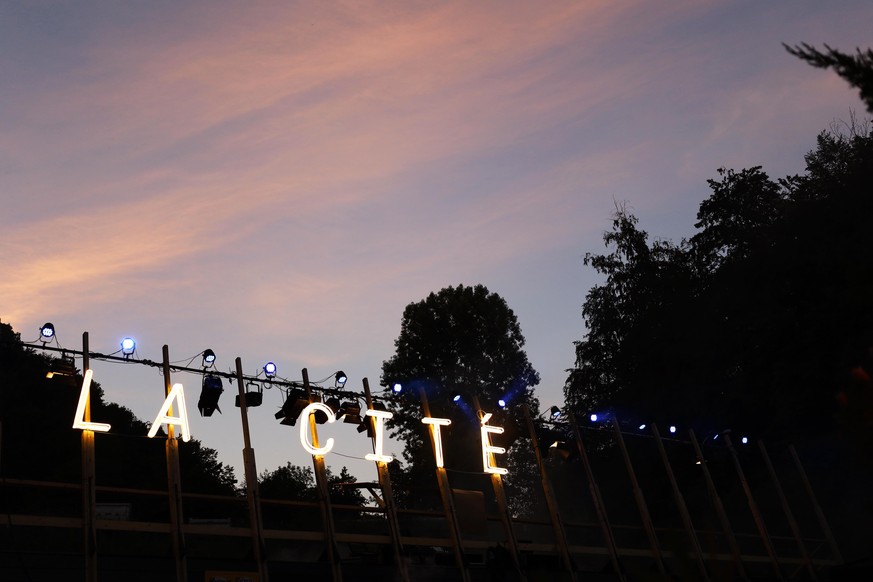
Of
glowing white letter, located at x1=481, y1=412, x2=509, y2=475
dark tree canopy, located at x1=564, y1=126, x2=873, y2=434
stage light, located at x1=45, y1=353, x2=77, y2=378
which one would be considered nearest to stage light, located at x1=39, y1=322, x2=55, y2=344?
stage light, located at x1=45, y1=353, x2=77, y2=378

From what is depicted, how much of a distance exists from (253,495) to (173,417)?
179 centimetres

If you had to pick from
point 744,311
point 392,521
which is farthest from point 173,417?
point 744,311

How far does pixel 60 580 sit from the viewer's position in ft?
38.8

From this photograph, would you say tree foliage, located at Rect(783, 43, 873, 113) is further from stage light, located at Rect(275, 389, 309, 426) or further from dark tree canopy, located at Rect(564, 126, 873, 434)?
dark tree canopy, located at Rect(564, 126, 873, 434)

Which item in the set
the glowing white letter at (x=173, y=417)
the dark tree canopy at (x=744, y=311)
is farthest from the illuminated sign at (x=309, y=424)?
the dark tree canopy at (x=744, y=311)

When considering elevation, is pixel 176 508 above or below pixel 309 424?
below

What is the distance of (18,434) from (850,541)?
1232 inches

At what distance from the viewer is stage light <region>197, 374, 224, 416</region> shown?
50.9ft

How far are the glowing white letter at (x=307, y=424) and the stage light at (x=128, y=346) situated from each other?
3196 mm

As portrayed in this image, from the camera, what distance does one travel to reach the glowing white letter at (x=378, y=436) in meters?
16.8

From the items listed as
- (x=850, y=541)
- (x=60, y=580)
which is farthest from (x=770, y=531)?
(x=60, y=580)

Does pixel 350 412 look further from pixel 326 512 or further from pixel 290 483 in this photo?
pixel 290 483

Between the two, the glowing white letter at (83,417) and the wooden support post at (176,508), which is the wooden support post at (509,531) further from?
the glowing white letter at (83,417)

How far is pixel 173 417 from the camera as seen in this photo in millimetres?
14258
